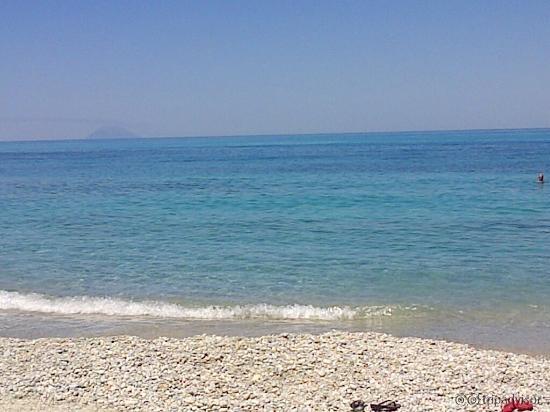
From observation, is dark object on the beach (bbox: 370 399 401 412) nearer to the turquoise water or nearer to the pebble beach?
the pebble beach

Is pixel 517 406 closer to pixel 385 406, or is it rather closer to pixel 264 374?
pixel 385 406

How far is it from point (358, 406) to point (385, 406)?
0.38 metres

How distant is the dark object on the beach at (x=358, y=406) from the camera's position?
8562 mm

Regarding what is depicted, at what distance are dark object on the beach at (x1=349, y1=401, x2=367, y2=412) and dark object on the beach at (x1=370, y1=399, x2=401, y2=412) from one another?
13cm

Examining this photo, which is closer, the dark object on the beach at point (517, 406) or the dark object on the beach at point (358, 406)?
the dark object on the beach at point (517, 406)

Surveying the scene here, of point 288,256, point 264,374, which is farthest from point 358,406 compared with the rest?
point 288,256

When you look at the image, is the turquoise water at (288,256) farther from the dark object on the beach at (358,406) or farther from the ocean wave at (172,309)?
the dark object on the beach at (358,406)

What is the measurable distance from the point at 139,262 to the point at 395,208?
1562 cm

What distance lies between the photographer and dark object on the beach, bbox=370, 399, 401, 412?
8469 mm

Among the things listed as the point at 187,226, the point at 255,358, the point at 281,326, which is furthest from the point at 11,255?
the point at 255,358

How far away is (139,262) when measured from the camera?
20.0 metres

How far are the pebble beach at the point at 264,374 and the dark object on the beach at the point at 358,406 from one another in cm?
6

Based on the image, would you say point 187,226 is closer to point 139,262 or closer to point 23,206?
point 139,262

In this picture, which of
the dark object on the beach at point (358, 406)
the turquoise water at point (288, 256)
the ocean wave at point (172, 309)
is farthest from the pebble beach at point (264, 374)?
the turquoise water at point (288, 256)
